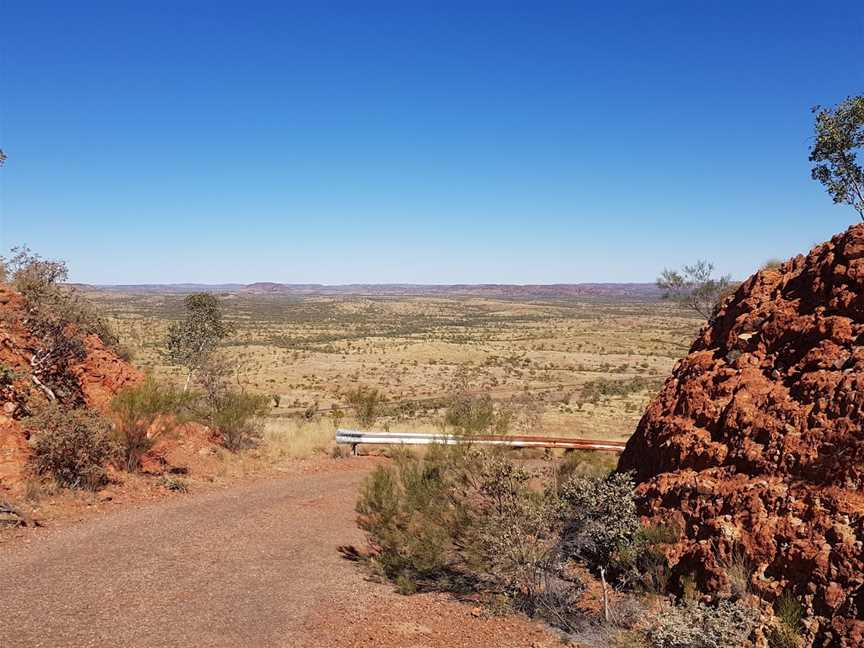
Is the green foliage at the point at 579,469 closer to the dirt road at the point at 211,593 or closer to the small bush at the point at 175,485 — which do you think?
the dirt road at the point at 211,593

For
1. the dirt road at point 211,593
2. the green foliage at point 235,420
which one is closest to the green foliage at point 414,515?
the dirt road at point 211,593

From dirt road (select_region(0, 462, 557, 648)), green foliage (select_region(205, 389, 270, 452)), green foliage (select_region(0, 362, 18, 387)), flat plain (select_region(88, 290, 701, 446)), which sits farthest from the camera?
flat plain (select_region(88, 290, 701, 446))

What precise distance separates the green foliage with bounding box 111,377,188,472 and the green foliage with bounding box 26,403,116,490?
0.89 metres

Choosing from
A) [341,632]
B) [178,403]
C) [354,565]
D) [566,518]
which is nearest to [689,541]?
[566,518]

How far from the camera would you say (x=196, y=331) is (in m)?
27.9

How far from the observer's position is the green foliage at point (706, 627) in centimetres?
557

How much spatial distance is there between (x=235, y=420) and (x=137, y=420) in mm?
3244

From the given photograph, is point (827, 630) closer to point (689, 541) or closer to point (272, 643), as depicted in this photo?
point (689, 541)

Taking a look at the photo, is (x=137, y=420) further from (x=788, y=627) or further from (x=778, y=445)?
(x=788, y=627)

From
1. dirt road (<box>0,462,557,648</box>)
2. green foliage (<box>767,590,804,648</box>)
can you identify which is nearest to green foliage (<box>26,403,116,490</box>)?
dirt road (<box>0,462,557,648</box>)

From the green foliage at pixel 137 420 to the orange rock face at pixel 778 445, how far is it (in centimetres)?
Answer: 1013

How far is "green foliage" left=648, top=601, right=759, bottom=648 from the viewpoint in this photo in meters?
5.57

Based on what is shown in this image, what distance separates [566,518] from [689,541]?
1491 millimetres

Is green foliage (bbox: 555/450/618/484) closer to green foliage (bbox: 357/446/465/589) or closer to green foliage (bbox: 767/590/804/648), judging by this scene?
green foliage (bbox: 357/446/465/589)
